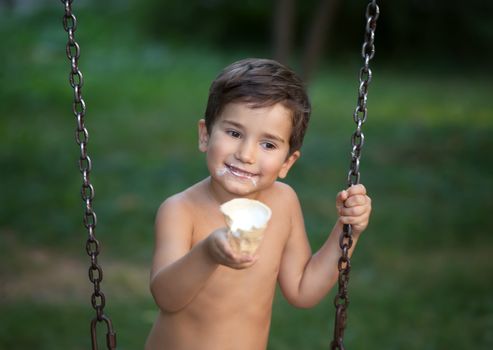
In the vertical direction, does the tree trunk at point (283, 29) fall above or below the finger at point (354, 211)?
above

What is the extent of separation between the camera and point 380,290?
5.90m

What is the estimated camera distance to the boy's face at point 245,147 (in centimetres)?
236

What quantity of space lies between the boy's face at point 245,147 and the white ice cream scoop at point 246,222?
28cm

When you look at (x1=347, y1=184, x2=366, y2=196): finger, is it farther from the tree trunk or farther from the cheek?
the tree trunk

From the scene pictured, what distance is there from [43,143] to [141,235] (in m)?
3.41

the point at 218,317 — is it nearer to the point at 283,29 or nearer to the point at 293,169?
the point at 283,29

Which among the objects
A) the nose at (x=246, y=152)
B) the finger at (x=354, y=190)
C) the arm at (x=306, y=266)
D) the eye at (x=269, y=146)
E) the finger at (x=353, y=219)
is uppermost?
the eye at (x=269, y=146)

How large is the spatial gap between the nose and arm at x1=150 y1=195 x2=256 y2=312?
0.30m

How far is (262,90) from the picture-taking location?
2.41 m

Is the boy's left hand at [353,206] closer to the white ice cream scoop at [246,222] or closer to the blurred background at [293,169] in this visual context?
the white ice cream scoop at [246,222]

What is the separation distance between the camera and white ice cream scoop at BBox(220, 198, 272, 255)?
1.98 metres

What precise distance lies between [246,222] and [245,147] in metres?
0.36

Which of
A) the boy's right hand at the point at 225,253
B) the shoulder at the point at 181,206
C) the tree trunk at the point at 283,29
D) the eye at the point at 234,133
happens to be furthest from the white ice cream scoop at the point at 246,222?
the tree trunk at the point at 283,29

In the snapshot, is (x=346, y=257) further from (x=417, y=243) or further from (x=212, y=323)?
(x=417, y=243)
